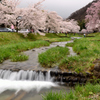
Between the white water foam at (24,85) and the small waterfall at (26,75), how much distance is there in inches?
9.1

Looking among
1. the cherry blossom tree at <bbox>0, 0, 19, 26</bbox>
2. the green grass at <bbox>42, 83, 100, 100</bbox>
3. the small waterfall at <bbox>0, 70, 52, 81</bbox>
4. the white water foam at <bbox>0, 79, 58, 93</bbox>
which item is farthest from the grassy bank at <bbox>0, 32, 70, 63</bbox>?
the cherry blossom tree at <bbox>0, 0, 19, 26</bbox>

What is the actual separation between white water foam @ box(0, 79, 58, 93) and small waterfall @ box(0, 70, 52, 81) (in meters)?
0.23

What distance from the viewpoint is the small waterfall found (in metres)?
6.38

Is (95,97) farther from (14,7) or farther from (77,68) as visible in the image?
(14,7)

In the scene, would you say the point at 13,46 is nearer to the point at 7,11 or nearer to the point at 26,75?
the point at 26,75

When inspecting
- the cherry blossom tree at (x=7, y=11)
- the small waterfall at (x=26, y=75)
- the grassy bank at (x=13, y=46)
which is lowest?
the small waterfall at (x=26, y=75)

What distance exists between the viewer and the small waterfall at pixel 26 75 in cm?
638

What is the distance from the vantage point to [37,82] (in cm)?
621

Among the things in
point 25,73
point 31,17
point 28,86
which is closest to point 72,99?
point 28,86

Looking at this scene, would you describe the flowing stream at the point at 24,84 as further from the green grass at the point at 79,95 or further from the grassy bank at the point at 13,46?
the grassy bank at the point at 13,46

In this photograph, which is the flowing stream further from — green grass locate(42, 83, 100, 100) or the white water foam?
green grass locate(42, 83, 100, 100)

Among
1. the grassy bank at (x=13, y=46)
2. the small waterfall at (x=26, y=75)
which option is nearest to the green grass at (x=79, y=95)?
the small waterfall at (x=26, y=75)

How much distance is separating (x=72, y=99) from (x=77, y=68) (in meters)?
2.82

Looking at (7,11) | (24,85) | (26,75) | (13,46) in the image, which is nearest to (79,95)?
(24,85)
